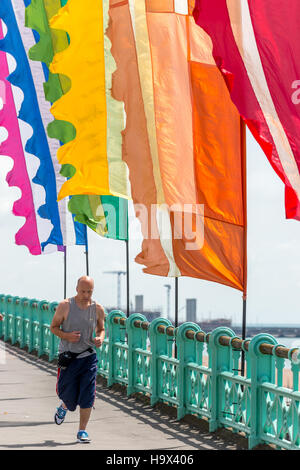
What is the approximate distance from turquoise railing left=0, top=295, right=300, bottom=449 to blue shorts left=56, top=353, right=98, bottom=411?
1.42 metres

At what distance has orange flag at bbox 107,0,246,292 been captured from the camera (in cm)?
1176

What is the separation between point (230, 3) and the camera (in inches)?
396

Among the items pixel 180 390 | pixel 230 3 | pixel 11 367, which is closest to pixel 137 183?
A: pixel 180 390

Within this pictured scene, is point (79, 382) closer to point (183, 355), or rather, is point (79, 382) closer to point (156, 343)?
point (183, 355)

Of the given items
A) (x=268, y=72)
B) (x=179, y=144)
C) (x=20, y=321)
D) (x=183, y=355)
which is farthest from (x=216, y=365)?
(x=20, y=321)

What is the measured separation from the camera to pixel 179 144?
41.4ft

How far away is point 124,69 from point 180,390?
469cm

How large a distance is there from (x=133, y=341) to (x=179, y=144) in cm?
342

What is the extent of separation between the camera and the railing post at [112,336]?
50.9 ft

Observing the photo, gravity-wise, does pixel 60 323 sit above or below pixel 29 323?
above

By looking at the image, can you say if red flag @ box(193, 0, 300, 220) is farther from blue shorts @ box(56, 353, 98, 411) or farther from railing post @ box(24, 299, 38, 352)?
railing post @ box(24, 299, 38, 352)
